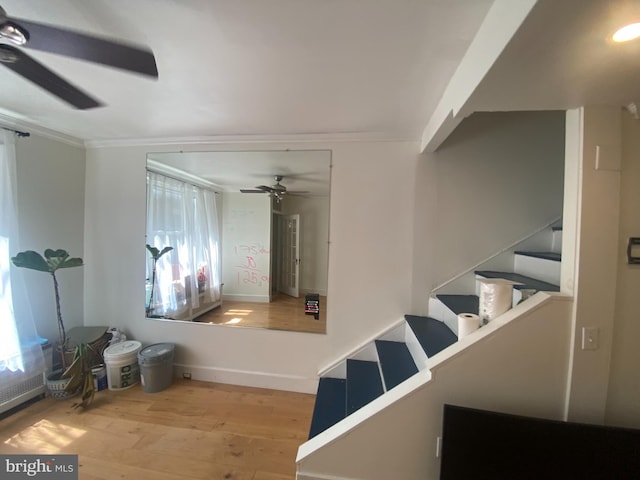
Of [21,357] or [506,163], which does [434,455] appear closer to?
[506,163]

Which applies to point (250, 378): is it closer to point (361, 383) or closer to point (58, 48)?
point (361, 383)

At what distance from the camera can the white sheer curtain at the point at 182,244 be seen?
2623mm

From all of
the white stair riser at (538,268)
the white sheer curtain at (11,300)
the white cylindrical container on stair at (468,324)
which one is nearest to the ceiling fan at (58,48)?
the white sheer curtain at (11,300)

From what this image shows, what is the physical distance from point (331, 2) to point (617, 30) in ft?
3.11

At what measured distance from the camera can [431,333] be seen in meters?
1.85

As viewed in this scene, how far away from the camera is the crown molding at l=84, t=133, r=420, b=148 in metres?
2.21

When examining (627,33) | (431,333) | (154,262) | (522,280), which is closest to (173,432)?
(154,262)

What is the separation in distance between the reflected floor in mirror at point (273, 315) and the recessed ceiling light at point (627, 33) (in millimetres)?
2196

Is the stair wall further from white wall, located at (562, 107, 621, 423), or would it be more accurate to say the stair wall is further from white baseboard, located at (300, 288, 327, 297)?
white baseboard, located at (300, 288, 327, 297)

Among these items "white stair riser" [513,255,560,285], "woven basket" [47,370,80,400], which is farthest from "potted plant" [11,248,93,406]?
"white stair riser" [513,255,560,285]

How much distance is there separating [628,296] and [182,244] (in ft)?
11.5

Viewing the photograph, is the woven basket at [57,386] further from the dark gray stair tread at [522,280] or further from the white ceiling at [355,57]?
the dark gray stair tread at [522,280]

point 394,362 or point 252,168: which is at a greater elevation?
point 252,168

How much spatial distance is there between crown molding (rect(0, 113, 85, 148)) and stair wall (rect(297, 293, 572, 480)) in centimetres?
336
